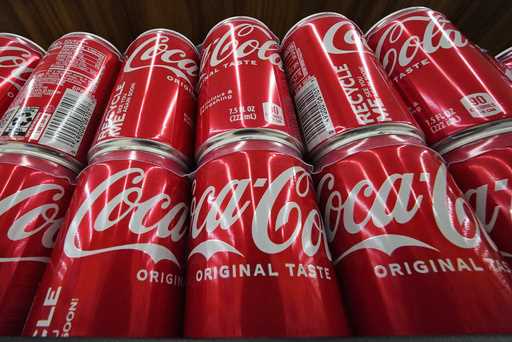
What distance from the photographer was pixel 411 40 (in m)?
0.72

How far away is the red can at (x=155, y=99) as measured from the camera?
0.56m

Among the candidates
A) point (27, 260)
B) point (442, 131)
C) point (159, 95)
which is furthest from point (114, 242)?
point (442, 131)

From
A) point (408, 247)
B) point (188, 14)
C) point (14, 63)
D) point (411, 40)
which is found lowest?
point (408, 247)

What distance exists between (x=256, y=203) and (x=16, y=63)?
85cm

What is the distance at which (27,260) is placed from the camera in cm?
47

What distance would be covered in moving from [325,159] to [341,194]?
89mm

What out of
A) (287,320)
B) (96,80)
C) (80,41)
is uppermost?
(80,41)

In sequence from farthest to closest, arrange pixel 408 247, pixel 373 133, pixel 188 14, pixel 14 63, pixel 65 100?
pixel 188 14 → pixel 14 63 → pixel 65 100 → pixel 373 133 → pixel 408 247

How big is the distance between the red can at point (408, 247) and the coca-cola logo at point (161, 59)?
464 mm

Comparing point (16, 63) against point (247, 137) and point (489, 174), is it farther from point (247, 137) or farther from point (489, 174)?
point (489, 174)

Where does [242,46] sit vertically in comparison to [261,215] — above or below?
above

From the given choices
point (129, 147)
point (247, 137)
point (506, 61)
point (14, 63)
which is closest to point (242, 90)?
point (247, 137)

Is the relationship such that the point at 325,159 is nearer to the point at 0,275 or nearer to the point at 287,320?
Result: the point at 287,320

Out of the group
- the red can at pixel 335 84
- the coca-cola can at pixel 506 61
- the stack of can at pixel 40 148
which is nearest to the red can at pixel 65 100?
the stack of can at pixel 40 148
